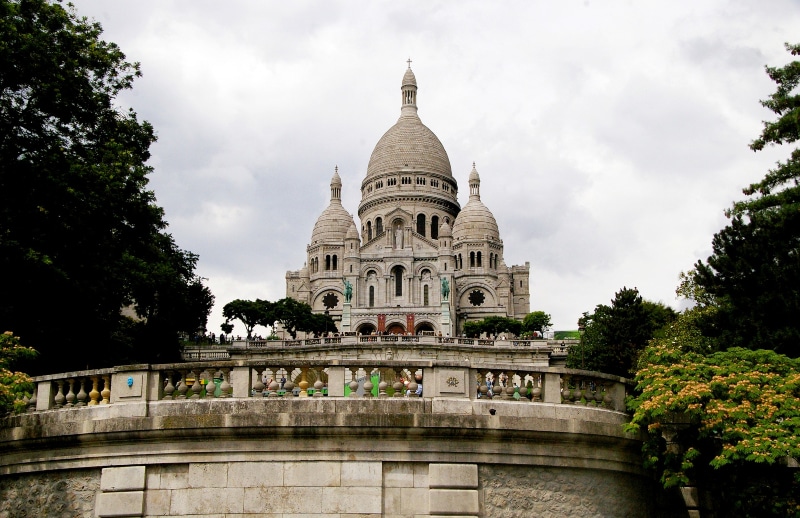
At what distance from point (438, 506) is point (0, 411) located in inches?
267

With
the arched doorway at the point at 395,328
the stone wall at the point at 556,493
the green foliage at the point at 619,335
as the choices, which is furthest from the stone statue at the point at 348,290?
the stone wall at the point at 556,493

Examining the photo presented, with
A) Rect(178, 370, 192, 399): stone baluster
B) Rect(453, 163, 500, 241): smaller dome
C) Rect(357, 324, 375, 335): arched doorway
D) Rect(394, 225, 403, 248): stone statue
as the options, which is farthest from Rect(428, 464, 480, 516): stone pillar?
Rect(453, 163, 500, 241): smaller dome

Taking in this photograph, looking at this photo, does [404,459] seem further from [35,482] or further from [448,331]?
[448,331]

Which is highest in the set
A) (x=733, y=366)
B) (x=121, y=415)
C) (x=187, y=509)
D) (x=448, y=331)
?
(x=448, y=331)

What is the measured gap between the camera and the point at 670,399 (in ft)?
46.7

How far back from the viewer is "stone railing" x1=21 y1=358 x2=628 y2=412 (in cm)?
1327

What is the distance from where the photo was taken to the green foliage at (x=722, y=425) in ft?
46.0

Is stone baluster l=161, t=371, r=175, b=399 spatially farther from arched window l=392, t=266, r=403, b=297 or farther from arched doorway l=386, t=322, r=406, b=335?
arched window l=392, t=266, r=403, b=297

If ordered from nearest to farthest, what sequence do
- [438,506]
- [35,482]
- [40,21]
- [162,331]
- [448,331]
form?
[438,506] < [35,482] < [40,21] < [162,331] < [448,331]

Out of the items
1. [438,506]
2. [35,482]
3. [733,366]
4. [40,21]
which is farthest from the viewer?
[40,21]

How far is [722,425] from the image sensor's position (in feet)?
46.8

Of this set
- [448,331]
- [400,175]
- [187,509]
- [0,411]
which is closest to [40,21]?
[0,411]

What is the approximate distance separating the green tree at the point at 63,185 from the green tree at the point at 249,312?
66.8 meters

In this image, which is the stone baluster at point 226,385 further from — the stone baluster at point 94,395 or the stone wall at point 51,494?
the stone wall at point 51,494
